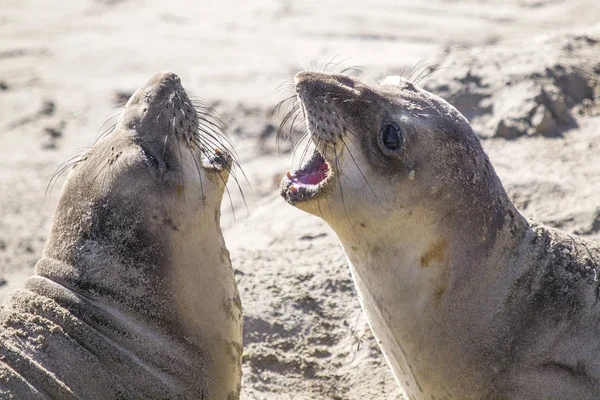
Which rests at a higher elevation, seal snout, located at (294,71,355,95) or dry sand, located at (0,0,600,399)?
seal snout, located at (294,71,355,95)

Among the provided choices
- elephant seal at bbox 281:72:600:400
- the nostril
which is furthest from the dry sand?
the nostril

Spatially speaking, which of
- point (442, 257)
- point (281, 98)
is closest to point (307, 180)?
point (442, 257)

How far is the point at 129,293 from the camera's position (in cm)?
501

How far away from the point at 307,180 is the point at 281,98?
6.00 m

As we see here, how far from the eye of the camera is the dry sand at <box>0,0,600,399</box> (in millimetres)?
6684

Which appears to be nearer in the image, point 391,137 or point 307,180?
point 391,137

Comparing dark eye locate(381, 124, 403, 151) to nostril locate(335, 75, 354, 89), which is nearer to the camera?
dark eye locate(381, 124, 403, 151)

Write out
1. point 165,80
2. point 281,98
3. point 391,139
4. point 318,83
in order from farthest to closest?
point 281,98
point 165,80
point 318,83
point 391,139

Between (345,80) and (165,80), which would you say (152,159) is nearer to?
(165,80)

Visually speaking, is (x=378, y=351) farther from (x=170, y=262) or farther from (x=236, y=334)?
(x=170, y=262)

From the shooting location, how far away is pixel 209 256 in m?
5.25

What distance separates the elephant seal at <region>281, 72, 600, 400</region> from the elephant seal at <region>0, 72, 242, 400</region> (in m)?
0.57

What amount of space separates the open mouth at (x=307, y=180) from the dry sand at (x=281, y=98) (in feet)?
4.99

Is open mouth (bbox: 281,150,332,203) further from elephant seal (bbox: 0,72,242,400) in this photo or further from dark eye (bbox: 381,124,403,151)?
elephant seal (bbox: 0,72,242,400)
